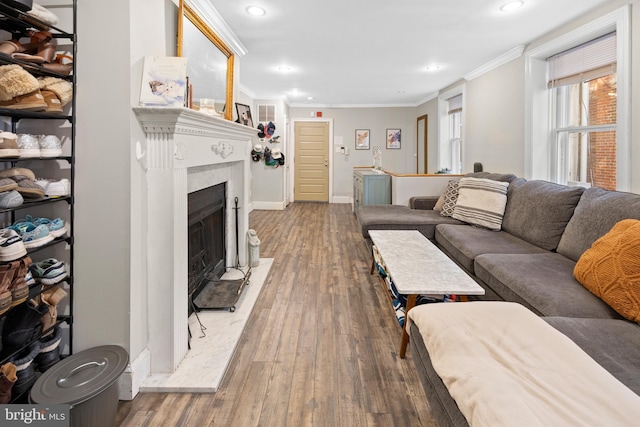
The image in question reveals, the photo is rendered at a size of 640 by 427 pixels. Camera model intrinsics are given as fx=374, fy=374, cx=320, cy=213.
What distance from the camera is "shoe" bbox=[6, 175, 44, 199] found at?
1470 millimetres

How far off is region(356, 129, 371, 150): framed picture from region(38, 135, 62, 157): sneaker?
24.1ft

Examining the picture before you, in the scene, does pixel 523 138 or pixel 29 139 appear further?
pixel 523 138

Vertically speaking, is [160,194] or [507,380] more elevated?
[160,194]

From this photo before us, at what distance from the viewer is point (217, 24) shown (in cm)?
308

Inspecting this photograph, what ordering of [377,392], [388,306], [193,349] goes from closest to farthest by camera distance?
1. [377,392]
2. [193,349]
3. [388,306]

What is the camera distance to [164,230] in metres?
1.84

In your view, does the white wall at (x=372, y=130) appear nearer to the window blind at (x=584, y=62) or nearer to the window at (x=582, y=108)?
the window at (x=582, y=108)

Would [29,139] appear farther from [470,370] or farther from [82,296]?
[470,370]

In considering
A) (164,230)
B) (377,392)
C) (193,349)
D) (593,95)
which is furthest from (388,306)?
(593,95)

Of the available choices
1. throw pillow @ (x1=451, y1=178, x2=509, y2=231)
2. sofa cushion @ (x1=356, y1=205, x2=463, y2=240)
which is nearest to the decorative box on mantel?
sofa cushion @ (x1=356, y1=205, x2=463, y2=240)

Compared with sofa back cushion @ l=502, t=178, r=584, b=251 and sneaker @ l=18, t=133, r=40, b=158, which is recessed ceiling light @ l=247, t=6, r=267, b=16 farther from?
sofa back cushion @ l=502, t=178, r=584, b=251

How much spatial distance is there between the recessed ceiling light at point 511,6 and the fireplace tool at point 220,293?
118 inches

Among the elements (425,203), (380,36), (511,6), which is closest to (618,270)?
(511,6)

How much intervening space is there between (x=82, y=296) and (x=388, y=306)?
1.99 metres
